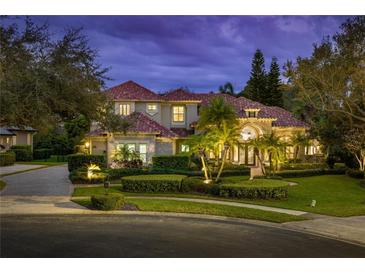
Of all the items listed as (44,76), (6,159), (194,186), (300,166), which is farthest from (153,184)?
(6,159)

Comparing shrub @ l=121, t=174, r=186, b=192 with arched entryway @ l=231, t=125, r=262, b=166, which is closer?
shrub @ l=121, t=174, r=186, b=192

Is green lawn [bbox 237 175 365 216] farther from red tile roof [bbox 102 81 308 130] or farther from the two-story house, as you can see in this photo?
red tile roof [bbox 102 81 308 130]

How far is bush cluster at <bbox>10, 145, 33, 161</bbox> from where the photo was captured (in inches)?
1930

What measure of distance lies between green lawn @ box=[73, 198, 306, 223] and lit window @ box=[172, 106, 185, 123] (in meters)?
23.1

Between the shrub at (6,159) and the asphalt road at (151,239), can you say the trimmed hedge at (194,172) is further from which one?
the shrub at (6,159)

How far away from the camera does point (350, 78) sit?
2427 cm

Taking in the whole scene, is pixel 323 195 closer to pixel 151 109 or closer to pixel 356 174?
pixel 356 174

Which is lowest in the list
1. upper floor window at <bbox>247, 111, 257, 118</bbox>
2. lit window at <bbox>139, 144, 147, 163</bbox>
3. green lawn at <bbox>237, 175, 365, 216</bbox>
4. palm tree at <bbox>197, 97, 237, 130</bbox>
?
green lawn at <bbox>237, 175, 365, 216</bbox>

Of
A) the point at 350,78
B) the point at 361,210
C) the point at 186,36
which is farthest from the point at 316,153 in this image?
the point at 186,36

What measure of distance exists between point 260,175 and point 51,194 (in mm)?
15300

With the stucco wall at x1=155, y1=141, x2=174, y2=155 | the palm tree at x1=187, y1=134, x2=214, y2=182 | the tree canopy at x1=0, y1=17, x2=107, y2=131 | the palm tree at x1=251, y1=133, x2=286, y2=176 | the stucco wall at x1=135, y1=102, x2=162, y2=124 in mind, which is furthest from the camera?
the stucco wall at x1=135, y1=102, x2=162, y2=124

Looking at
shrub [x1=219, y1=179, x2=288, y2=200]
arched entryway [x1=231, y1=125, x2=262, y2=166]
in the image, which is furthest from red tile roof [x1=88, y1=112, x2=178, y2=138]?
shrub [x1=219, y1=179, x2=288, y2=200]

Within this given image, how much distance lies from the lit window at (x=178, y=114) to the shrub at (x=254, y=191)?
20942 mm

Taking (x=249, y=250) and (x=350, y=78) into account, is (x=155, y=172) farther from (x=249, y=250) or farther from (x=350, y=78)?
(x=249, y=250)
